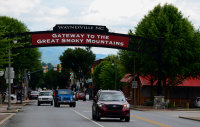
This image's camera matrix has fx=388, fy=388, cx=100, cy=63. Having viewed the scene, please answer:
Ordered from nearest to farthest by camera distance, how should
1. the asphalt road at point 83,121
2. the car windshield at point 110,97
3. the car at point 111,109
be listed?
the asphalt road at point 83,121
the car at point 111,109
the car windshield at point 110,97

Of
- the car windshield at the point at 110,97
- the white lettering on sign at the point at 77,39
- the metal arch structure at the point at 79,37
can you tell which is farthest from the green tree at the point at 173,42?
the car windshield at the point at 110,97

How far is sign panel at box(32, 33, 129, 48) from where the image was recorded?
39612mm

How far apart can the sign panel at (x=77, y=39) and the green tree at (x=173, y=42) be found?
5.21m

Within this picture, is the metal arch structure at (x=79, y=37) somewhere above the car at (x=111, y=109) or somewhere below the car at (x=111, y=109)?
above

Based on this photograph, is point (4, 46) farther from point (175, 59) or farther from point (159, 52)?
point (175, 59)

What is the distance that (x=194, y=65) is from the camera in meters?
43.6

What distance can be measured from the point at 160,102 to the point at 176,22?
32.4 ft

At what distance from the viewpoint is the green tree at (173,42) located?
42.4 meters

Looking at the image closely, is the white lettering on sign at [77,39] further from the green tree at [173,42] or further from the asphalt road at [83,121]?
the asphalt road at [83,121]

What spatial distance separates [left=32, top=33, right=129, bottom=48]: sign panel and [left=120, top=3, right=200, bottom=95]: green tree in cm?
521

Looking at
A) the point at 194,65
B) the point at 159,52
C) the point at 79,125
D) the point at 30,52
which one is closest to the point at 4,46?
the point at 79,125

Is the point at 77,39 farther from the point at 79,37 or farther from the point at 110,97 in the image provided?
the point at 110,97

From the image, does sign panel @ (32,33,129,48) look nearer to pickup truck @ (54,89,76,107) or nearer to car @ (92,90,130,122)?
pickup truck @ (54,89,76,107)

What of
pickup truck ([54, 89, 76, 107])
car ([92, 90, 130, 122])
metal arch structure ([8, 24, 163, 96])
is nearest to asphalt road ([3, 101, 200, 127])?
car ([92, 90, 130, 122])
